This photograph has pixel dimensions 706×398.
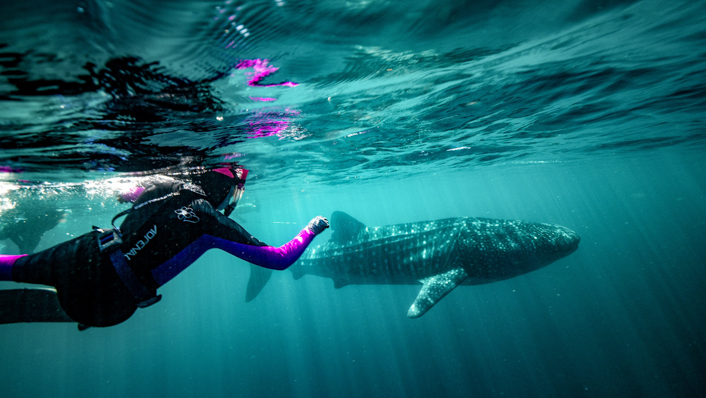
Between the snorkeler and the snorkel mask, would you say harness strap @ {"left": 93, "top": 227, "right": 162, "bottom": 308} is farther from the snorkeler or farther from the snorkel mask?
the snorkel mask

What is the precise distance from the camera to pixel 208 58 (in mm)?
3402

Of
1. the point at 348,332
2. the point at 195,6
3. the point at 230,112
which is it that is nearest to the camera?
the point at 195,6

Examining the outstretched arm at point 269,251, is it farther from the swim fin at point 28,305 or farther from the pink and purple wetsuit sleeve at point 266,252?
the swim fin at point 28,305

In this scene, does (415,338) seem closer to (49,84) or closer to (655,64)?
(655,64)

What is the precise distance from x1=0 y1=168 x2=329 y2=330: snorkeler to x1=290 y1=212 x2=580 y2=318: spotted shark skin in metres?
4.70

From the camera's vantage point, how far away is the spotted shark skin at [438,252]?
7848 mm

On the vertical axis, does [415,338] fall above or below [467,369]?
above

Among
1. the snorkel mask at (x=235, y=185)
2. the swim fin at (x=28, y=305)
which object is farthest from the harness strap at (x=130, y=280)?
the snorkel mask at (x=235, y=185)

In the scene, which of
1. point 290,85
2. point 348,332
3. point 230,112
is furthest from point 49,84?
point 348,332

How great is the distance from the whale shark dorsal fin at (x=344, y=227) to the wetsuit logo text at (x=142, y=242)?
25.1 ft

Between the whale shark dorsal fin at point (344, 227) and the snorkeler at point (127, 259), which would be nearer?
the snorkeler at point (127, 259)

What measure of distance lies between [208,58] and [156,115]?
7.89 ft

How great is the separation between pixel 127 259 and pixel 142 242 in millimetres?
218

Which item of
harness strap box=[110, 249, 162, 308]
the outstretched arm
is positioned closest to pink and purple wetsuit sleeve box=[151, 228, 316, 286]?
the outstretched arm
